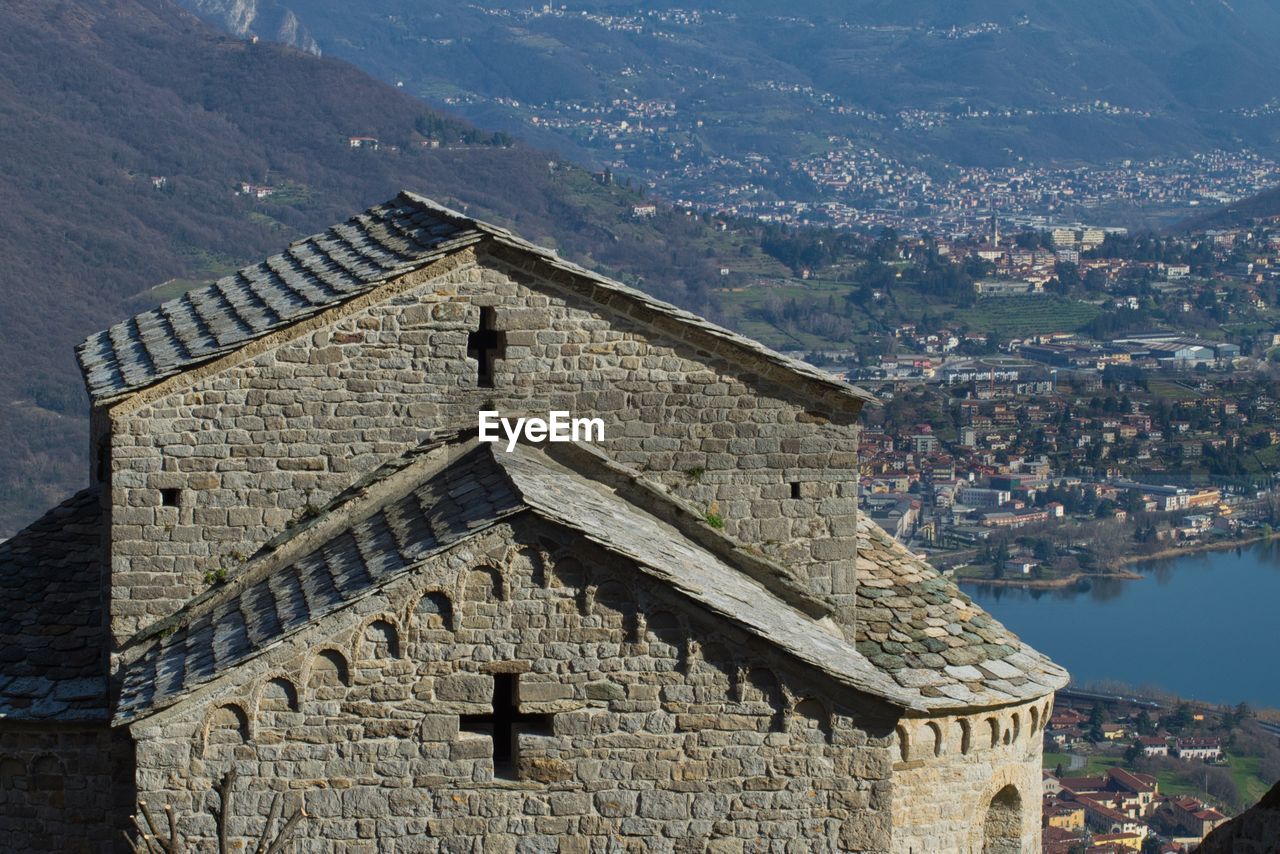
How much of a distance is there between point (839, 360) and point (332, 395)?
586ft

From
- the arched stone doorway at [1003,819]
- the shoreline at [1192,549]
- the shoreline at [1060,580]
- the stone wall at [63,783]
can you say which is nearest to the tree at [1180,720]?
the shoreline at [1060,580]

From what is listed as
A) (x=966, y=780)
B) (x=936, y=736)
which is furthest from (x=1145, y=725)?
(x=936, y=736)

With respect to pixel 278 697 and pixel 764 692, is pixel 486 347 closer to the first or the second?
pixel 278 697

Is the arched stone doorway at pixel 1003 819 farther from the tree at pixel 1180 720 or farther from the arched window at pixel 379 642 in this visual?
the tree at pixel 1180 720

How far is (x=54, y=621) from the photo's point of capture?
1638 cm

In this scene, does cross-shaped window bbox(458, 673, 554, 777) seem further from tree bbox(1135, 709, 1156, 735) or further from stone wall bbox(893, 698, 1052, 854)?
tree bbox(1135, 709, 1156, 735)

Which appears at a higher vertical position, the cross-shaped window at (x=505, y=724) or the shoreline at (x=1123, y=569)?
the cross-shaped window at (x=505, y=724)

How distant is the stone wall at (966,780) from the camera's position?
16734 mm

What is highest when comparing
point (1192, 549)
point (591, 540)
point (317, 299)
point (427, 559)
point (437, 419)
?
point (317, 299)

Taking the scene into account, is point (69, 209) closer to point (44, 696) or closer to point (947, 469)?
point (947, 469)

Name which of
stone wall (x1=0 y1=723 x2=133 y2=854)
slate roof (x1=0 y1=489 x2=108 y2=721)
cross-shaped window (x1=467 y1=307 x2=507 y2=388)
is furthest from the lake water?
stone wall (x1=0 y1=723 x2=133 y2=854)

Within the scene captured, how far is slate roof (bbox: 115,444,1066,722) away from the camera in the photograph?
44.3 ft

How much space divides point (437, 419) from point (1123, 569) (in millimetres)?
127739

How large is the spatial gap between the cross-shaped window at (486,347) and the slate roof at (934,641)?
11.1 ft
